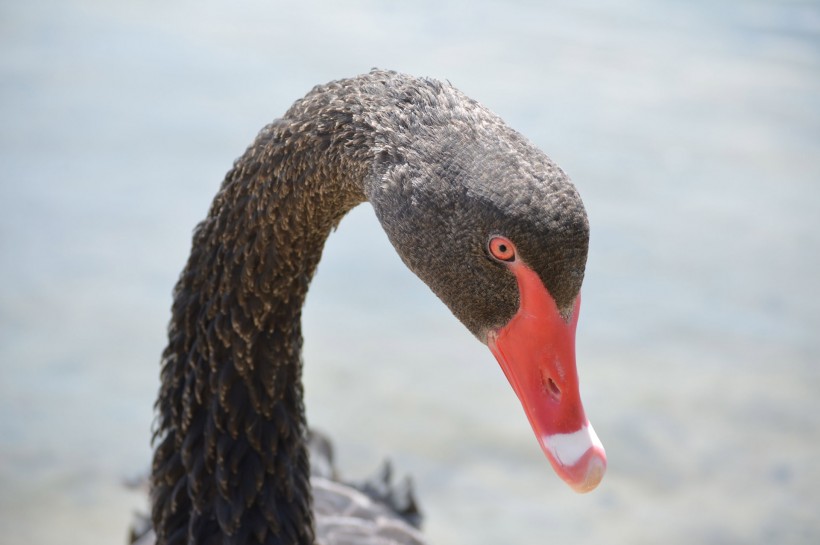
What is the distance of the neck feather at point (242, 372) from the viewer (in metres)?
1.92

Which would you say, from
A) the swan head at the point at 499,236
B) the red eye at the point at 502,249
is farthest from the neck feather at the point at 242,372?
the red eye at the point at 502,249

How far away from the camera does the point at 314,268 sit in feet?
6.70

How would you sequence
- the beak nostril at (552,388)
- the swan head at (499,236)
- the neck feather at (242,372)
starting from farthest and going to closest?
the neck feather at (242,372) < the beak nostril at (552,388) < the swan head at (499,236)

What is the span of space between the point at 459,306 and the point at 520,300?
12 centimetres

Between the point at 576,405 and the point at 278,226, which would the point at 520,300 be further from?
the point at 278,226

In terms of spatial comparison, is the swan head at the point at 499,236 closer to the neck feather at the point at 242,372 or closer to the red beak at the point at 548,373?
the red beak at the point at 548,373

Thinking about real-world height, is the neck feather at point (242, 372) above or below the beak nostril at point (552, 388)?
above

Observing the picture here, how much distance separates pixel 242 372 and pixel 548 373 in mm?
730

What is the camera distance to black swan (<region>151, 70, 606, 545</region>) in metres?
1.50

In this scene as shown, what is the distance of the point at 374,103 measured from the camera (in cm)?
168

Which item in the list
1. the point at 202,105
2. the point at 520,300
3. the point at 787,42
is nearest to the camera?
the point at 520,300

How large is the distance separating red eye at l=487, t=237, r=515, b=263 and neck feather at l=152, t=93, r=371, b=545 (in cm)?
41

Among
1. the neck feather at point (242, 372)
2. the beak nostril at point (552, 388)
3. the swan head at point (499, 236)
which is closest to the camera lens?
the swan head at point (499, 236)

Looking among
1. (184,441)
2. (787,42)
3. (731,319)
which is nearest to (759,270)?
(731,319)
